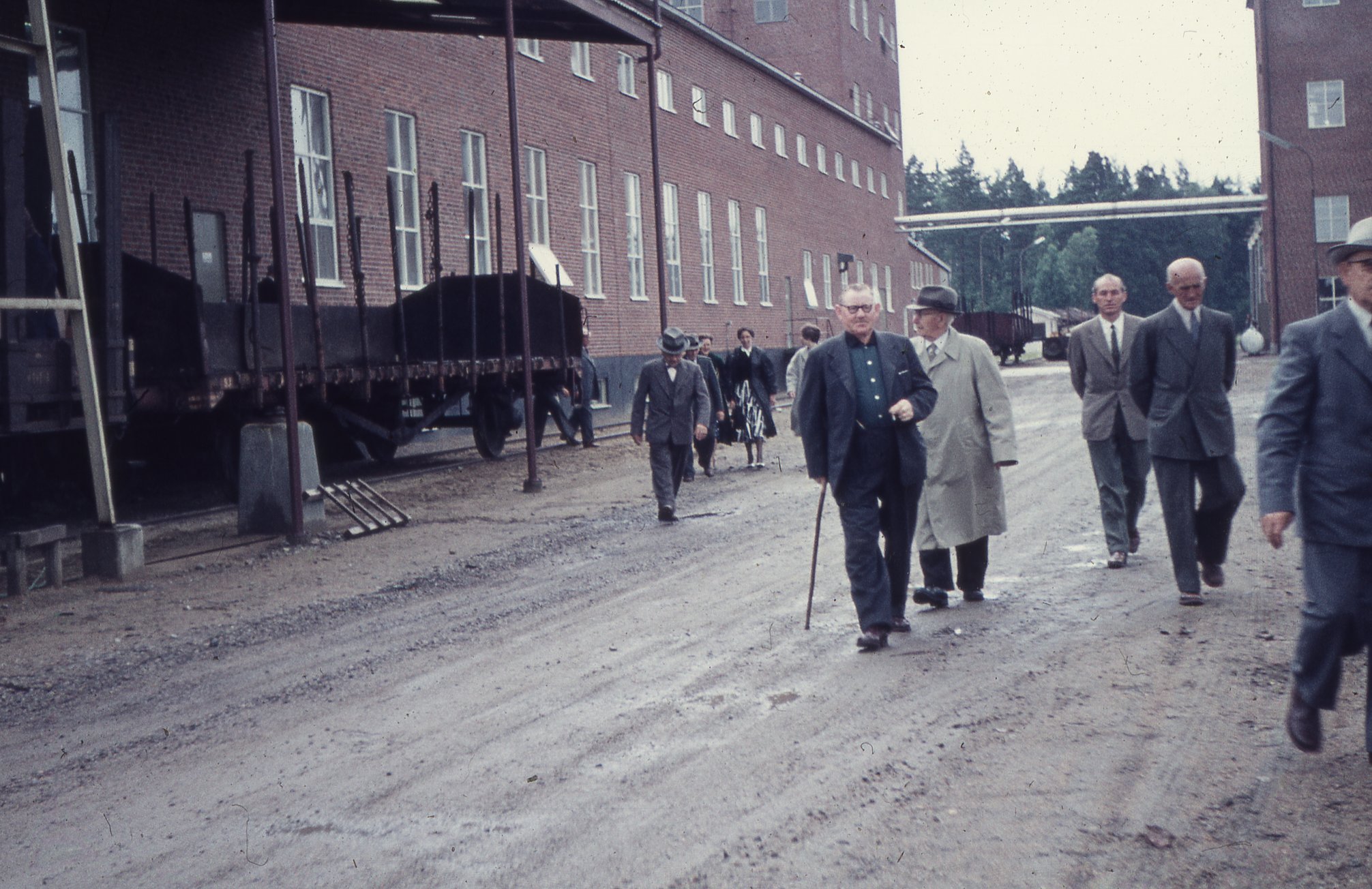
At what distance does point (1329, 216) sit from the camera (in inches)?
Answer: 2159

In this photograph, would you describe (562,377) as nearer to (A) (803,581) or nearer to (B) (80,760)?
(A) (803,581)

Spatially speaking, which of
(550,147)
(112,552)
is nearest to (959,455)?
(112,552)

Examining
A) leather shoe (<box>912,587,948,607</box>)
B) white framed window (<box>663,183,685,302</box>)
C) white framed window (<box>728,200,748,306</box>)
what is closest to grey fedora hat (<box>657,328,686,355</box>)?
leather shoe (<box>912,587,948,607</box>)

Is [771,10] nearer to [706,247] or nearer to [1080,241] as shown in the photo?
[706,247]

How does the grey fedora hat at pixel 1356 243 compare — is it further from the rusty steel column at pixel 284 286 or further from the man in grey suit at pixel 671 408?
the rusty steel column at pixel 284 286

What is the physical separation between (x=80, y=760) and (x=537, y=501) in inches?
388

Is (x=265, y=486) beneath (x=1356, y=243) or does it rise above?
beneath

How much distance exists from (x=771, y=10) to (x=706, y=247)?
2247cm

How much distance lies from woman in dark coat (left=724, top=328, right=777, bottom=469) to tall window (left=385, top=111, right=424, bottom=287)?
6935 mm

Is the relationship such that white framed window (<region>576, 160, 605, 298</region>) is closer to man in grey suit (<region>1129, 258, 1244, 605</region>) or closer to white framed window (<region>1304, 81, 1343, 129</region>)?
man in grey suit (<region>1129, 258, 1244, 605</region>)

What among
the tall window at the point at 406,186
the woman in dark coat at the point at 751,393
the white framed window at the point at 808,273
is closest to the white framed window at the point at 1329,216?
the white framed window at the point at 808,273

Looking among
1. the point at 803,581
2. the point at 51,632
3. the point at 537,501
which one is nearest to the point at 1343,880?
the point at 803,581

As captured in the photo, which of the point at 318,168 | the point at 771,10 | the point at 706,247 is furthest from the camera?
the point at 771,10

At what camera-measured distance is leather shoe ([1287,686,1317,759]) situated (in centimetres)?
473
